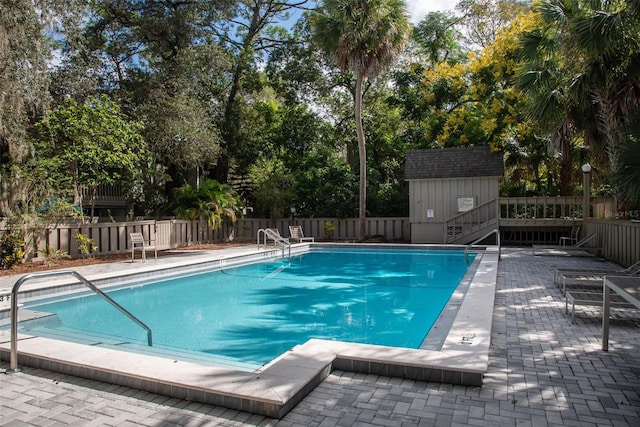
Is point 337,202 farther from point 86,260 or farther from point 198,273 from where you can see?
point 86,260

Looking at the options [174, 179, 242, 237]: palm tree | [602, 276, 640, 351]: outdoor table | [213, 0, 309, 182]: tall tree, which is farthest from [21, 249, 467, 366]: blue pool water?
[213, 0, 309, 182]: tall tree

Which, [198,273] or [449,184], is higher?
[449,184]

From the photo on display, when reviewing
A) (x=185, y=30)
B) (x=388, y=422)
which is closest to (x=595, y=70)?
(x=388, y=422)

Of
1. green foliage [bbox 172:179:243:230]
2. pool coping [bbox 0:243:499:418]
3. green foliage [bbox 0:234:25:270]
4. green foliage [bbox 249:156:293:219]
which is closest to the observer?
pool coping [bbox 0:243:499:418]

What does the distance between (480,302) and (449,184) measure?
11.4m

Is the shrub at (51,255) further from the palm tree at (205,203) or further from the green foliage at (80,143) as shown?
the palm tree at (205,203)

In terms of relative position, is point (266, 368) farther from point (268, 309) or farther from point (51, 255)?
point (51, 255)

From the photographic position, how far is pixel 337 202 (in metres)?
19.1

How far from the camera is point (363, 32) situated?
15367 millimetres

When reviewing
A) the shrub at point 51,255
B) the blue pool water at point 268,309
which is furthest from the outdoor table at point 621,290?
the shrub at point 51,255

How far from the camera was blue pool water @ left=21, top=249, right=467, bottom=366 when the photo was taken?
5.84 m

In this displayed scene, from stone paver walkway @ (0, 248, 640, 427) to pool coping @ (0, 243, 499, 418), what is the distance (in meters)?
0.07

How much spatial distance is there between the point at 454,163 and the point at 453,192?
3.67 ft

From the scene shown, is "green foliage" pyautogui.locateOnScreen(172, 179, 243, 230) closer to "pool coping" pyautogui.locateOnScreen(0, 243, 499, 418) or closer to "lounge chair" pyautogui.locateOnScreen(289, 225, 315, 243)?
"lounge chair" pyautogui.locateOnScreen(289, 225, 315, 243)
